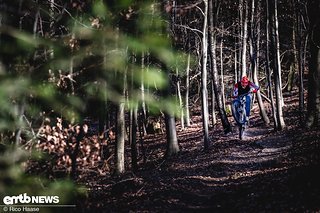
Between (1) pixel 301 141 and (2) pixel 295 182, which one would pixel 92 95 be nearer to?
(2) pixel 295 182

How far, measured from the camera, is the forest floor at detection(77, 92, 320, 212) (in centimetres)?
990

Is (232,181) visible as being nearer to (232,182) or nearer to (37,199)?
(232,182)

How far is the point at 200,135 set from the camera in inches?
1038

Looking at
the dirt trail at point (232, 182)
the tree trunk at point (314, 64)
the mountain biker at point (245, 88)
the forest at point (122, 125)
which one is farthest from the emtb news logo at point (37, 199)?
the mountain biker at point (245, 88)

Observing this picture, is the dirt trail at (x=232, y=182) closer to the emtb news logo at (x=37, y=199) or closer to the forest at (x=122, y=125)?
the forest at (x=122, y=125)

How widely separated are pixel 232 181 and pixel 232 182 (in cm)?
13

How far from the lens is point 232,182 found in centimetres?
1255

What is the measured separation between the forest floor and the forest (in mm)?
52

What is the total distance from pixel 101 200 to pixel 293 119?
45.0 feet

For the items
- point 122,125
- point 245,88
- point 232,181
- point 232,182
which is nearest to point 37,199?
A: point 232,182

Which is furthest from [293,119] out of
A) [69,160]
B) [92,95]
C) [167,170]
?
[92,95]

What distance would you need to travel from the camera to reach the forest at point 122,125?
1.59m

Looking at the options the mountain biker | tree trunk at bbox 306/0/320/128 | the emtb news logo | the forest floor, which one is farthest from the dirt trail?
the emtb news logo

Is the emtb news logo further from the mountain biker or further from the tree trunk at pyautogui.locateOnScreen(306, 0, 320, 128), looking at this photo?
the mountain biker
